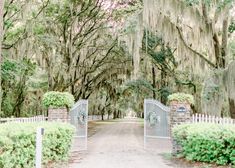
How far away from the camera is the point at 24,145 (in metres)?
6.50

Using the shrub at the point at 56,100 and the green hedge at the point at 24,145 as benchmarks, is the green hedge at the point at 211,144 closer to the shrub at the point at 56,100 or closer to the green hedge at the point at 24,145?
the green hedge at the point at 24,145

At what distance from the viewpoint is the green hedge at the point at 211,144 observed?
8109 millimetres

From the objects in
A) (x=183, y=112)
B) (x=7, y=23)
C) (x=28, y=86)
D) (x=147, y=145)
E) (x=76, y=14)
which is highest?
(x=76, y=14)

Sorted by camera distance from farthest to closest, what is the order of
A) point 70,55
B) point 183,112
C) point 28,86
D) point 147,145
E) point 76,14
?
point 28,86 → point 70,55 → point 76,14 → point 147,145 → point 183,112

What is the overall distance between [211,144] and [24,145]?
13.8ft

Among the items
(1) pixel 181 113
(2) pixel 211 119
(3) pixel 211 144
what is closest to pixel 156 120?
(1) pixel 181 113

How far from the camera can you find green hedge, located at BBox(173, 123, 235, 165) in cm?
811

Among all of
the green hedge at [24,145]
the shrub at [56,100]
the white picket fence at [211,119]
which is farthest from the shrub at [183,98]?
the green hedge at [24,145]

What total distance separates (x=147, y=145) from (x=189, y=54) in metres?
4.24

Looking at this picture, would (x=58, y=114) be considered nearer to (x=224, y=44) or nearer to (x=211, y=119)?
(x=211, y=119)

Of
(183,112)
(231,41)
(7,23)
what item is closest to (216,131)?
(183,112)

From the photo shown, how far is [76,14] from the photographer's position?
61.9 ft

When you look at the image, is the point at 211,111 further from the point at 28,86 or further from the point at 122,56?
the point at 28,86

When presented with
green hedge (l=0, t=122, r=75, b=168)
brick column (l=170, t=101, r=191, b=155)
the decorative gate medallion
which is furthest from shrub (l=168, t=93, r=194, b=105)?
green hedge (l=0, t=122, r=75, b=168)
